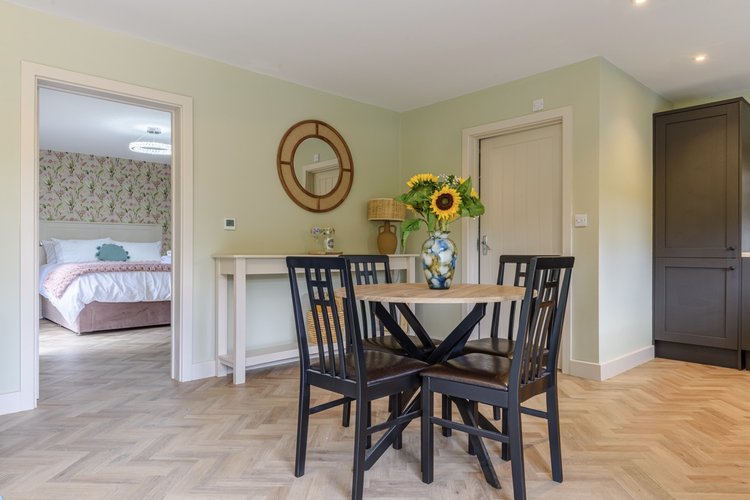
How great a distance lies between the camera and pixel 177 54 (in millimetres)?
3412

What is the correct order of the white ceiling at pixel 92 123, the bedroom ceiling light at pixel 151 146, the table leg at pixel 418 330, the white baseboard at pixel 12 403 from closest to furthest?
the table leg at pixel 418 330
the white baseboard at pixel 12 403
the white ceiling at pixel 92 123
the bedroom ceiling light at pixel 151 146

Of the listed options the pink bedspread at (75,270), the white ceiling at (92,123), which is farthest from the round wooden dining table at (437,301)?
the pink bedspread at (75,270)

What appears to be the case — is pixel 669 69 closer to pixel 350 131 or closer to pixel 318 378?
pixel 350 131

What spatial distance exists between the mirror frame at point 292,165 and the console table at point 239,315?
809 mm

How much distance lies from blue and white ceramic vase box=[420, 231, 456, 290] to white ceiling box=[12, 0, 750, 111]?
148 centimetres

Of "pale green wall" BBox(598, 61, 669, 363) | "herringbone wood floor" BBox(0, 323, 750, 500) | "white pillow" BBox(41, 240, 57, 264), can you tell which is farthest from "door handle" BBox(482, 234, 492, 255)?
"white pillow" BBox(41, 240, 57, 264)

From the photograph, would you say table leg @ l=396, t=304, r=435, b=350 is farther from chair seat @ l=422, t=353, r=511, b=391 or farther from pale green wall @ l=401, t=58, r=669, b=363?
pale green wall @ l=401, t=58, r=669, b=363

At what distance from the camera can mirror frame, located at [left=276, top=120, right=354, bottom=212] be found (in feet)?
13.2

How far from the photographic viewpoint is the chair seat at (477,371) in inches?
68.3

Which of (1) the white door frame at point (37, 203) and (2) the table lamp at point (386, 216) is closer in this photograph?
(1) the white door frame at point (37, 203)

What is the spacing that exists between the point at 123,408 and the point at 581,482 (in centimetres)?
252

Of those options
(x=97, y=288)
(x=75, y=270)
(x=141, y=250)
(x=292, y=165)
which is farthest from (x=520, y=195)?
(x=141, y=250)

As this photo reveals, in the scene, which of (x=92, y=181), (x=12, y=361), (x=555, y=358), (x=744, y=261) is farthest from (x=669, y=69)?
(x=92, y=181)

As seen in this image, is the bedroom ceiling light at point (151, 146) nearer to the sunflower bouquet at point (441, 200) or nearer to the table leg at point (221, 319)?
the table leg at point (221, 319)
